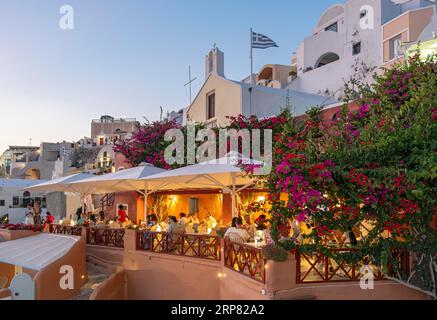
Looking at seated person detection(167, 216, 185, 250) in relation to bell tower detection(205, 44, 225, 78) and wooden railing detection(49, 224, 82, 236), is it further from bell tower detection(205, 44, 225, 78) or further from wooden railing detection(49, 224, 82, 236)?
bell tower detection(205, 44, 225, 78)

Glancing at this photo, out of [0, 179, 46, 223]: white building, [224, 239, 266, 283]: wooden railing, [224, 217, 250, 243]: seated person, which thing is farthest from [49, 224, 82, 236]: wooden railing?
[0, 179, 46, 223]: white building

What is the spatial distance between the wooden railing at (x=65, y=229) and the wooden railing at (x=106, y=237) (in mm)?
1243

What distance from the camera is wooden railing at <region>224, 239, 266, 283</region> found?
9000 mm

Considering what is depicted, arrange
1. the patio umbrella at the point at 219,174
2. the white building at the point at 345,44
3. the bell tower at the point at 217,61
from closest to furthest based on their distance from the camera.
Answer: the patio umbrella at the point at 219,174
the white building at the point at 345,44
the bell tower at the point at 217,61

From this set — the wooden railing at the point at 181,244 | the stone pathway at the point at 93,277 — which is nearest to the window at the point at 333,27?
the wooden railing at the point at 181,244

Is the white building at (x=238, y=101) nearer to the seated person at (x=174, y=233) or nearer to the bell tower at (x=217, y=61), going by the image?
the bell tower at (x=217, y=61)

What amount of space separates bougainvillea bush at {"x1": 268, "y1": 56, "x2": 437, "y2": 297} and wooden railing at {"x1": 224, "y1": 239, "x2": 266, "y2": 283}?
64cm

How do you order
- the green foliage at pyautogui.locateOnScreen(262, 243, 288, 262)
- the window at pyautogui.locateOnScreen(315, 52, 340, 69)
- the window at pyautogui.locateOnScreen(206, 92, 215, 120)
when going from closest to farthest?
the green foliage at pyautogui.locateOnScreen(262, 243, 288, 262) < the window at pyautogui.locateOnScreen(206, 92, 215, 120) < the window at pyautogui.locateOnScreen(315, 52, 340, 69)

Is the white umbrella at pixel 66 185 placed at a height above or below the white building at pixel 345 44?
below

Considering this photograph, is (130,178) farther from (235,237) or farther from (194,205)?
(194,205)

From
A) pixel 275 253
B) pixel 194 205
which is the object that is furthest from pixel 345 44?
pixel 275 253

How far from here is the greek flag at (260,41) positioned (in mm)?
27734

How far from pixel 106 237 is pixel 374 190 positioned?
434 inches

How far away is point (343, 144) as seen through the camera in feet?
31.8
